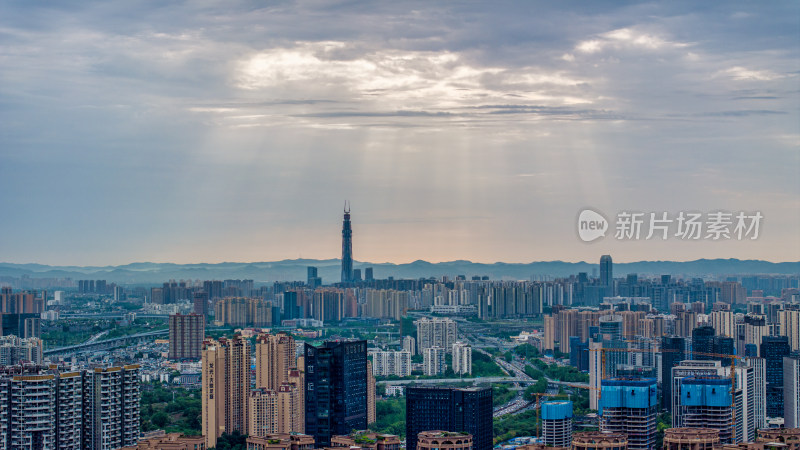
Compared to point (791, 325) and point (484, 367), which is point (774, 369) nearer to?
point (791, 325)

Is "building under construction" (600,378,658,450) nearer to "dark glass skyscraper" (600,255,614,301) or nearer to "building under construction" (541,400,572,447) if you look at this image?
"building under construction" (541,400,572,447)

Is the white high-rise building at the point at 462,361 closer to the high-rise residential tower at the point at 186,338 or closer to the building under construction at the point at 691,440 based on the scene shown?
the high-rise residential tower at the point at 186,338

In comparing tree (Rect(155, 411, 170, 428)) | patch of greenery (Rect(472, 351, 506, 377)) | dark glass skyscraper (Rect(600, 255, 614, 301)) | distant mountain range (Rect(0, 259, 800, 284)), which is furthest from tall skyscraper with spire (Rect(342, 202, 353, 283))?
tree (Rect(155, 411, 170, 428))

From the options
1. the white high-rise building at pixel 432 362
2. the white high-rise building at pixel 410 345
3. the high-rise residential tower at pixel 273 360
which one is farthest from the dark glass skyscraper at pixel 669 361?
the white high-rise building at pixel 410 345

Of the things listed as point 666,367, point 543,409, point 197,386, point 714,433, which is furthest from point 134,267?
point 714,433

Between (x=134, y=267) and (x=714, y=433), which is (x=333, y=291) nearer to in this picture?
(x=134, y=267)

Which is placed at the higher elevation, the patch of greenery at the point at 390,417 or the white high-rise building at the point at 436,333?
the white high-rise building at the point at 436,333
